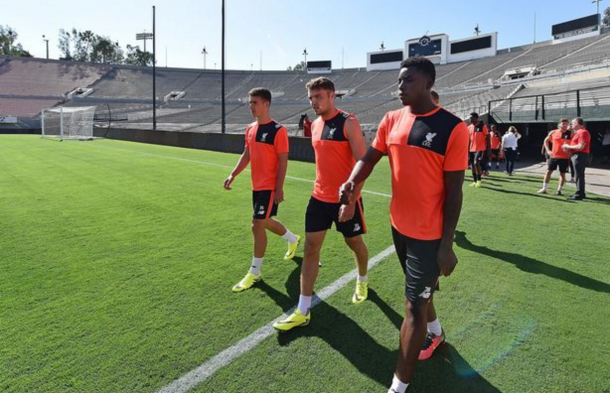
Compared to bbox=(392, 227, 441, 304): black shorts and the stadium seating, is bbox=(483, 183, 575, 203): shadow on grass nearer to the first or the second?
bbox=(392, 227, 441, 304): black shorts

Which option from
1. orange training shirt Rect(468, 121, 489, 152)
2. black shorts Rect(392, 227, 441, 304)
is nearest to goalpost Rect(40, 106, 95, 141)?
orange training shirt Rect(468, 121, 489, 152)

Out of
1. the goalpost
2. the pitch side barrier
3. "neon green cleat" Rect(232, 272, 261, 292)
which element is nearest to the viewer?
"neon green cleat" Rect(232, 272, 261, 292)

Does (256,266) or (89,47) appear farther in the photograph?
(89,47)

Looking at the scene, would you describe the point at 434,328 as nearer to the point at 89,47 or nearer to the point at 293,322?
the point at 293,322

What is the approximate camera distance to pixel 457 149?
7.22 feet

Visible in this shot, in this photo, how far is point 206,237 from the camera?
5.62m

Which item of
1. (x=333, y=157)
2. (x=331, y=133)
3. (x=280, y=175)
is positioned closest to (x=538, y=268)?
(x=333, y=157)

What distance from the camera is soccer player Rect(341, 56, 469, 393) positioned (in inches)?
88.1

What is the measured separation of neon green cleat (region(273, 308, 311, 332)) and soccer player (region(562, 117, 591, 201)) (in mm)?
8392

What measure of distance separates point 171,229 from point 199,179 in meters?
5.06

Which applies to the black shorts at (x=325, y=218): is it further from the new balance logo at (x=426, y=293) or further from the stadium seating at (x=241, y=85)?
the stadium seating at (x=241, y=85)

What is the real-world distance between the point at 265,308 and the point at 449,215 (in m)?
1.95

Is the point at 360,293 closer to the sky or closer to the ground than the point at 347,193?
closer to the ground

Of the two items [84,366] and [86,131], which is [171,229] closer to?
[84,366]
